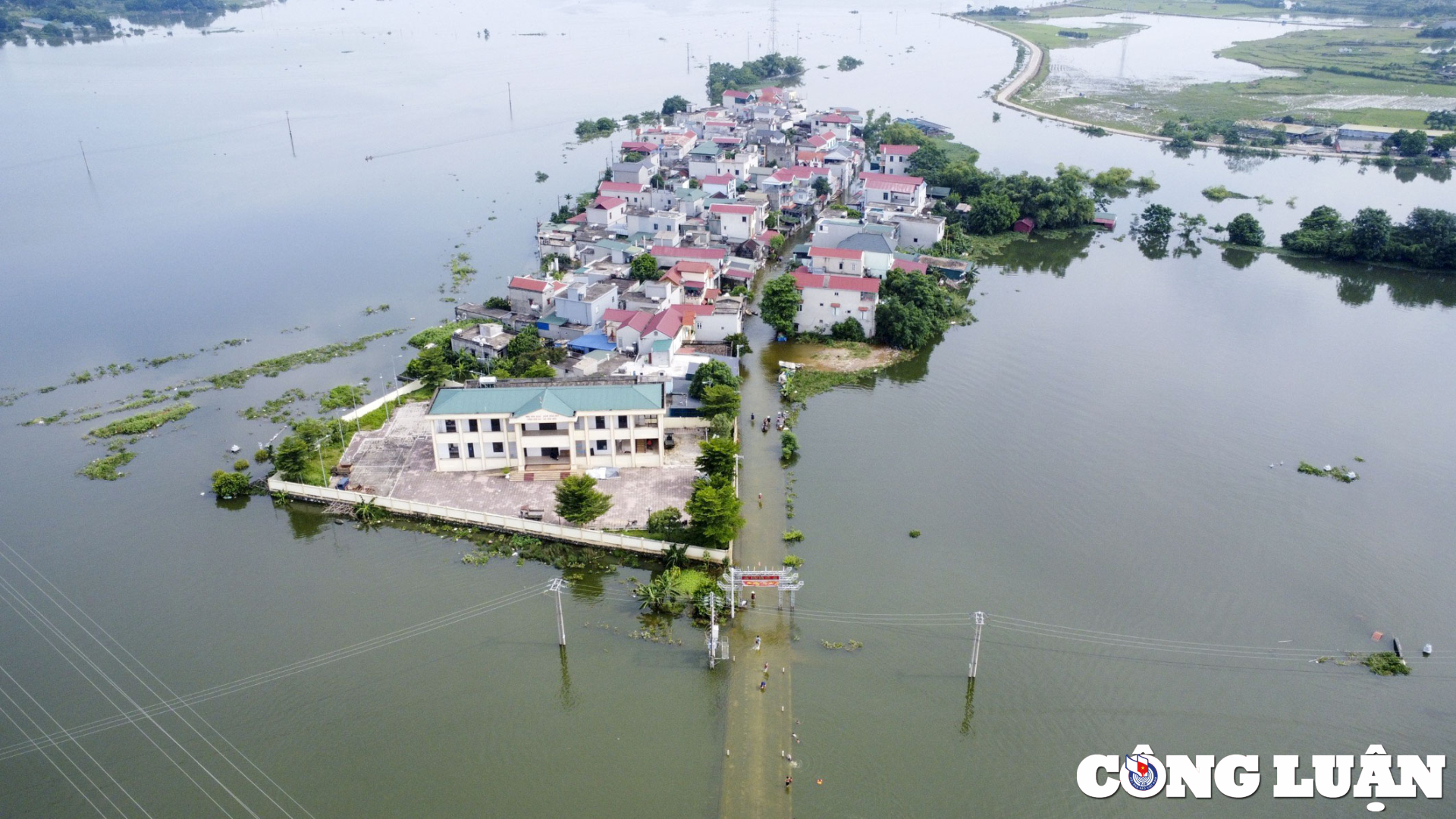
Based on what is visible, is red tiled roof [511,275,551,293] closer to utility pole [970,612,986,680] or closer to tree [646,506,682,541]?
tree [646,506,682,541]

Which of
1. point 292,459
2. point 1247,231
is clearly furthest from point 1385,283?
point 292,459

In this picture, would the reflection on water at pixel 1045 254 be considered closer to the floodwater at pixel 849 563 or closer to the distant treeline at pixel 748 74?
the floodwater at pixel 849 563

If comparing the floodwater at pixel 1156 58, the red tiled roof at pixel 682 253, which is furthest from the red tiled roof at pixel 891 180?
the floodwater at pixel 1156 58

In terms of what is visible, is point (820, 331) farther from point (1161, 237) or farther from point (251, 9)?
→ point (251, 9)

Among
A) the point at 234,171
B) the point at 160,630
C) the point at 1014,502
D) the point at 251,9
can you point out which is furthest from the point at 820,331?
the point at 251,9

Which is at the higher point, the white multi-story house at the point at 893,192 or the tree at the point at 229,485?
the white multi-story house at the point at 893,192
